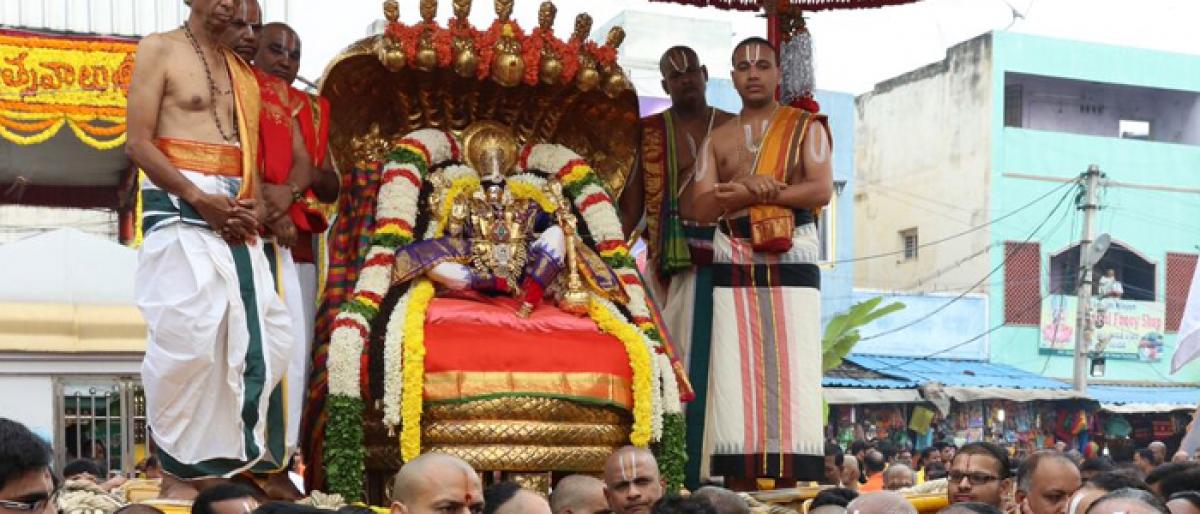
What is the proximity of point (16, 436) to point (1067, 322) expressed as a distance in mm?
28917

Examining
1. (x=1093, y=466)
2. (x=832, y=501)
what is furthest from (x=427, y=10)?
(x=1093, y=466)

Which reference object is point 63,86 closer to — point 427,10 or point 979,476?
point 427,10

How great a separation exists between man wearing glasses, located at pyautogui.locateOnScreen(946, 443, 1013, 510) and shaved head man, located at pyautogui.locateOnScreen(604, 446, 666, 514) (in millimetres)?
1231

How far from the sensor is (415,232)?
24.3 feet

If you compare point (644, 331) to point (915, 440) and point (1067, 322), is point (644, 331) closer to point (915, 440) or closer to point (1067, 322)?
point (915, 440)

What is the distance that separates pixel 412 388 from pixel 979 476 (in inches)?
89.5

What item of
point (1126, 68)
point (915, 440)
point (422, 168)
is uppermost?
point (1126, 68)

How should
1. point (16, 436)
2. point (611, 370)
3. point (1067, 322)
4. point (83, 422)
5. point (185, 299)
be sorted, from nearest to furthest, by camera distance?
point (16, 436) → point (185, 299) → point (611, 370) → point (83, 422) → point (1067, 322)

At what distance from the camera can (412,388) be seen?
6.44 meters

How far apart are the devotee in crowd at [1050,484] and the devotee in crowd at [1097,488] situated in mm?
278

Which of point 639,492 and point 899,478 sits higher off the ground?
point 639,492

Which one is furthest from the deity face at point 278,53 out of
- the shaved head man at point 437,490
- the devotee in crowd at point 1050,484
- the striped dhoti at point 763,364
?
the devotee in crowd at point 1050,484

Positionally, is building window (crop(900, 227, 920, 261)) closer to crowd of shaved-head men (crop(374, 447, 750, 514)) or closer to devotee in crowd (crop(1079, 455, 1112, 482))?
devotee in crowd (crop(1079, 455, 1112, 482))

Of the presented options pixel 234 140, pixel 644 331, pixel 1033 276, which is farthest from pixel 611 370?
pixel 1033 276
